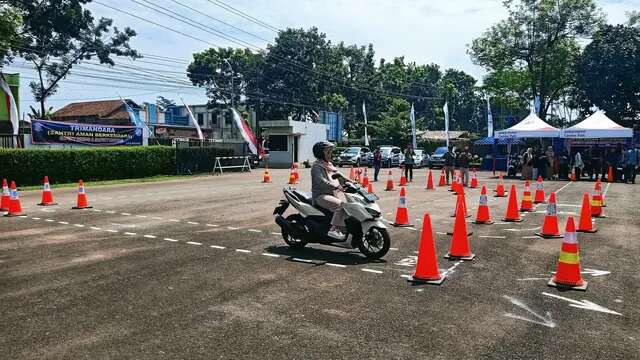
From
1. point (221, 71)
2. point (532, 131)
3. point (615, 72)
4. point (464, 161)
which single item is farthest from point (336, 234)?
point (221, 71)

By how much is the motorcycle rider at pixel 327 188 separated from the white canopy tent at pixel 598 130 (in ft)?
77.5

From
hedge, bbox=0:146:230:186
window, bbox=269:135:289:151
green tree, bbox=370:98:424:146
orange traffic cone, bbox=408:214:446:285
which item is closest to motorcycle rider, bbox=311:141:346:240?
orange traffic cone, bbox=408:214:446:285

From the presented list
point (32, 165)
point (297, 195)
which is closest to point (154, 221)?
point (297, 195)

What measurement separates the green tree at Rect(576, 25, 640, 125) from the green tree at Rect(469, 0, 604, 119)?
2058 mm

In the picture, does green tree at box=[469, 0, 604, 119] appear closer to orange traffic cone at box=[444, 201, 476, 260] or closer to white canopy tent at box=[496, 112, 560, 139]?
white canopy tent at box=[496, 112, 560, 139]

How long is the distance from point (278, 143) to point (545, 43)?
2607 centimetres

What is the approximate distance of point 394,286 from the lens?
649cm

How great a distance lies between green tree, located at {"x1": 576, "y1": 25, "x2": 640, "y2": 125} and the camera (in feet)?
139

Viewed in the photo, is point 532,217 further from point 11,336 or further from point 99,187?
point 99,187

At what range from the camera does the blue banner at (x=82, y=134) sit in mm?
23356

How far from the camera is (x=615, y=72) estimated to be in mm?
42812

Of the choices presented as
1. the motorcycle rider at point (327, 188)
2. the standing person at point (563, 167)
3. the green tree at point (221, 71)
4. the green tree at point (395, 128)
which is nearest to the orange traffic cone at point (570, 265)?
the motorcycle rider at point (327, 188)

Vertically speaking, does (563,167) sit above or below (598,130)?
below

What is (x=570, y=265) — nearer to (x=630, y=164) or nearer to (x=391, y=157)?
(x=630, y=164)
